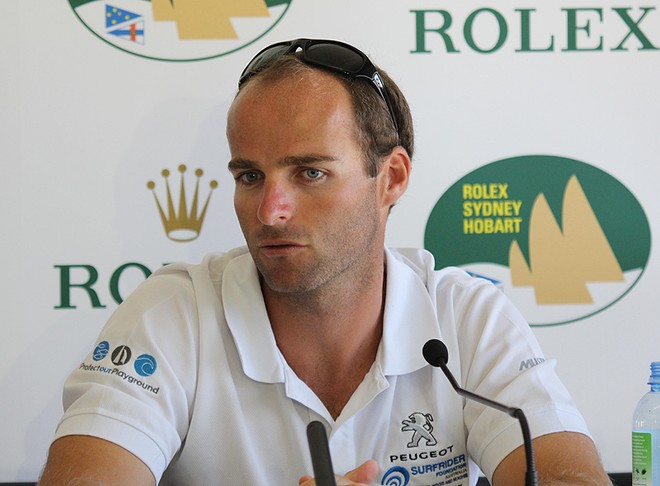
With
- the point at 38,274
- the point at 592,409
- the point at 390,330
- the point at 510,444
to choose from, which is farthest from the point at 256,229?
the point at 592,409

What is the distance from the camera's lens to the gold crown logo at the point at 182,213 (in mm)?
2100

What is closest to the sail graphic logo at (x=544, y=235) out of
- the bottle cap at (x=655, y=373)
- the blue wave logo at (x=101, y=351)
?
the bottle cap at (x=655, y=373)

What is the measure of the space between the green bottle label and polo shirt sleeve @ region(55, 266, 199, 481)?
89cm

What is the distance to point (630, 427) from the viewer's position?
6.91 ft

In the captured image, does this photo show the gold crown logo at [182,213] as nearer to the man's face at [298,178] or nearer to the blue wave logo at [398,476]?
the man's face at [298,178]

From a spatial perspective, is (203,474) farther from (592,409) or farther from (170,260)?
(592,409)

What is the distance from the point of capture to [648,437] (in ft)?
6.13

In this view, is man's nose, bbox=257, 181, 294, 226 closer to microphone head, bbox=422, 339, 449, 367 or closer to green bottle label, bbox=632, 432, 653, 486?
microphone head, bbox=422, 339, 449, 367

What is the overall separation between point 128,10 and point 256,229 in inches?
32.8

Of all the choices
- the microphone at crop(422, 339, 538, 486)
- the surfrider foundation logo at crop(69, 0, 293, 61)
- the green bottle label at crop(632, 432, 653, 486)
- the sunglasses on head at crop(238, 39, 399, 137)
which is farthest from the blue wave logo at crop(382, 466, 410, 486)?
the surfrider foundation logo at crop(69, 0, 293, 61)

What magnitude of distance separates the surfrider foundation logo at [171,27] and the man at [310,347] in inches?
17.6

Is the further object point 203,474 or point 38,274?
point 38,274

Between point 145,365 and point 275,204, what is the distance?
0.34 m

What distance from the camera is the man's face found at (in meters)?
1.54
